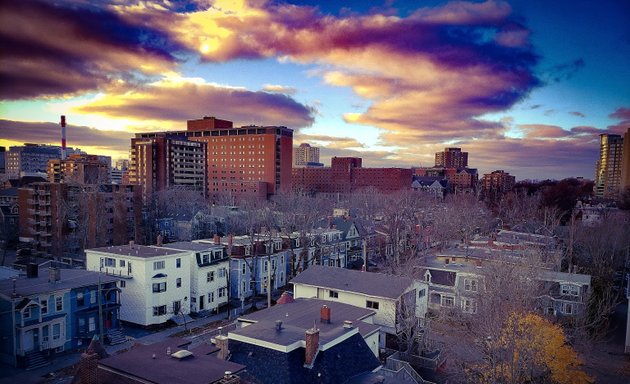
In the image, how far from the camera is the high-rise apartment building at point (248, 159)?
441 ft

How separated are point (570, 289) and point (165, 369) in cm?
3574

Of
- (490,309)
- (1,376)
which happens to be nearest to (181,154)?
(1,376)

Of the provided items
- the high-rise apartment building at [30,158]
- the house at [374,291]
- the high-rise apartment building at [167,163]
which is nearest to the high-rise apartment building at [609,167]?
the house at [374,291]

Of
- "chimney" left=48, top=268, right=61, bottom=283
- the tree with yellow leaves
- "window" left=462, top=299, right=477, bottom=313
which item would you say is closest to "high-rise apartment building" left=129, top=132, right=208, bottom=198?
"chimney" left=48, top=268, right=61, bottom=283

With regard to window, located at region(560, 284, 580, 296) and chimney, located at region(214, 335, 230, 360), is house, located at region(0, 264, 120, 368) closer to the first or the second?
chimney, located at region(214, 335, 230, 360)

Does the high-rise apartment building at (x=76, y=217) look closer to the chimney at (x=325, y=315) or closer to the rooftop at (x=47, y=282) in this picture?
the rooftop at (x=47, y=282)

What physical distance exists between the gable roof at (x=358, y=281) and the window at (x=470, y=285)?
9002 mm

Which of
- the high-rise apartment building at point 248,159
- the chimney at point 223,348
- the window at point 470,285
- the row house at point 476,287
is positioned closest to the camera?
the chimney at point 223,348

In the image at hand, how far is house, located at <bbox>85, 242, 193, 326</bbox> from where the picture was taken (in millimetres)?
33238

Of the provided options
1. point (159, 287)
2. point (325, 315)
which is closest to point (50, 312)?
point (159, 287)

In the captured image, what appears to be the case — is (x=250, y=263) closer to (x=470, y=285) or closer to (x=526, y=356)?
(x=470, y=285)

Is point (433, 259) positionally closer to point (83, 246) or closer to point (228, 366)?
point (228, 366)

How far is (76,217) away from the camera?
57844mm

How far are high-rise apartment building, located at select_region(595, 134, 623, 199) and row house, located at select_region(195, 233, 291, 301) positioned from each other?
79729 mm
